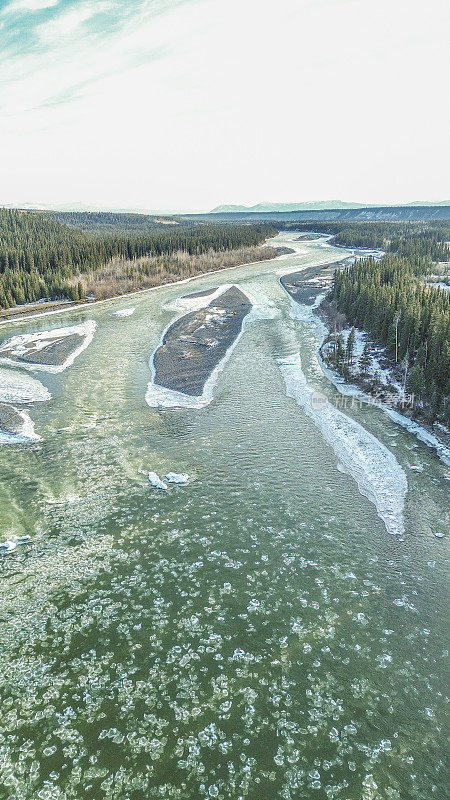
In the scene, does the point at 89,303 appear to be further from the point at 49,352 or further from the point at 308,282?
the point at 308,282

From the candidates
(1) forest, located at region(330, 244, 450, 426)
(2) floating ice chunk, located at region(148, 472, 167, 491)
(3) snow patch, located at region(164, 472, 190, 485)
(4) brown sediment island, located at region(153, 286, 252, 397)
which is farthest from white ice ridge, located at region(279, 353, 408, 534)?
(2) floating ice chunk, located at region(148, 472, 167, 491)

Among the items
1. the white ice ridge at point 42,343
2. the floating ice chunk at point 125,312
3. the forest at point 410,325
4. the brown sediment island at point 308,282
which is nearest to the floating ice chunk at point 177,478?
the forest at point 410,325

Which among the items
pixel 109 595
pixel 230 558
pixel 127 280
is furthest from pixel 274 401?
pixel 127 280

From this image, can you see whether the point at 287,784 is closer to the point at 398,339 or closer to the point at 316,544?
the point at 316,544

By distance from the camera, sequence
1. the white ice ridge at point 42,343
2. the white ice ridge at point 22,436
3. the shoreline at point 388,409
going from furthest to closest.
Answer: the white ice ridge at point 42,343 → the white ice ridge at point 22,436 → the shoreline at point 388,409

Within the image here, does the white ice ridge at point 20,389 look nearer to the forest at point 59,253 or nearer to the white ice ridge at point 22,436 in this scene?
the white ice ridge at point 22,436

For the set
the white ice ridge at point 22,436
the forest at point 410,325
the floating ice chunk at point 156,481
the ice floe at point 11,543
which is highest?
the forest at point 410,325

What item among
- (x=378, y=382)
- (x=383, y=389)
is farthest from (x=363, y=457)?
(x=378, y=382)
